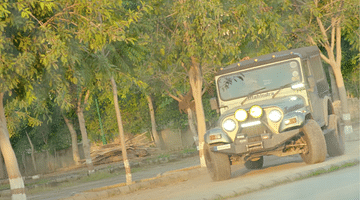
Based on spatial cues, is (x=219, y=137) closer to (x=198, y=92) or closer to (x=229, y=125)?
(x=229, y=125)

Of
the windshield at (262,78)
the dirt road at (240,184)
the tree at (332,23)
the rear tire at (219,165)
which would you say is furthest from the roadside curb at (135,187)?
the tree at (332,23)

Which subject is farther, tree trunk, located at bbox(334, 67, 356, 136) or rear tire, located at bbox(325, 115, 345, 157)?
tree trunk, located at bbox(334, 67, 356, 136)

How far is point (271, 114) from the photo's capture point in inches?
537

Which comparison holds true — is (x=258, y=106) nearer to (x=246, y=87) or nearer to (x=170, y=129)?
(x=246, y=87)

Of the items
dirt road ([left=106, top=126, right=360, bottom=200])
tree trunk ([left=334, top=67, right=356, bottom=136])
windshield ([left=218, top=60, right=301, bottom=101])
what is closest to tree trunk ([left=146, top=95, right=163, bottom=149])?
tree trunk ([left=334, top=67, right=356, bottom=136])

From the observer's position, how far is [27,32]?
1426 cm

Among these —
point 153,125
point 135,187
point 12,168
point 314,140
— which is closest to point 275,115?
point 314,140

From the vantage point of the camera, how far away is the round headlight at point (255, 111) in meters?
13.7

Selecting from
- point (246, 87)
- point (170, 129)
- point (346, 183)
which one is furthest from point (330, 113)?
point (170, 129)

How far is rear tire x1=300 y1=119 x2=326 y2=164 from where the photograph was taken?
1334 cm

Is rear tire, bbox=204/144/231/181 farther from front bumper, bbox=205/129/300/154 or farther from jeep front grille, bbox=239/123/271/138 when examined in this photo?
jeep front grille, bbox=239/123/271/138

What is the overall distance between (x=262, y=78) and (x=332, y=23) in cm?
1159

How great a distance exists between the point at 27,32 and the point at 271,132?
20.0ft

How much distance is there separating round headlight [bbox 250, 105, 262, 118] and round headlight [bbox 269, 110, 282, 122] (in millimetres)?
246
